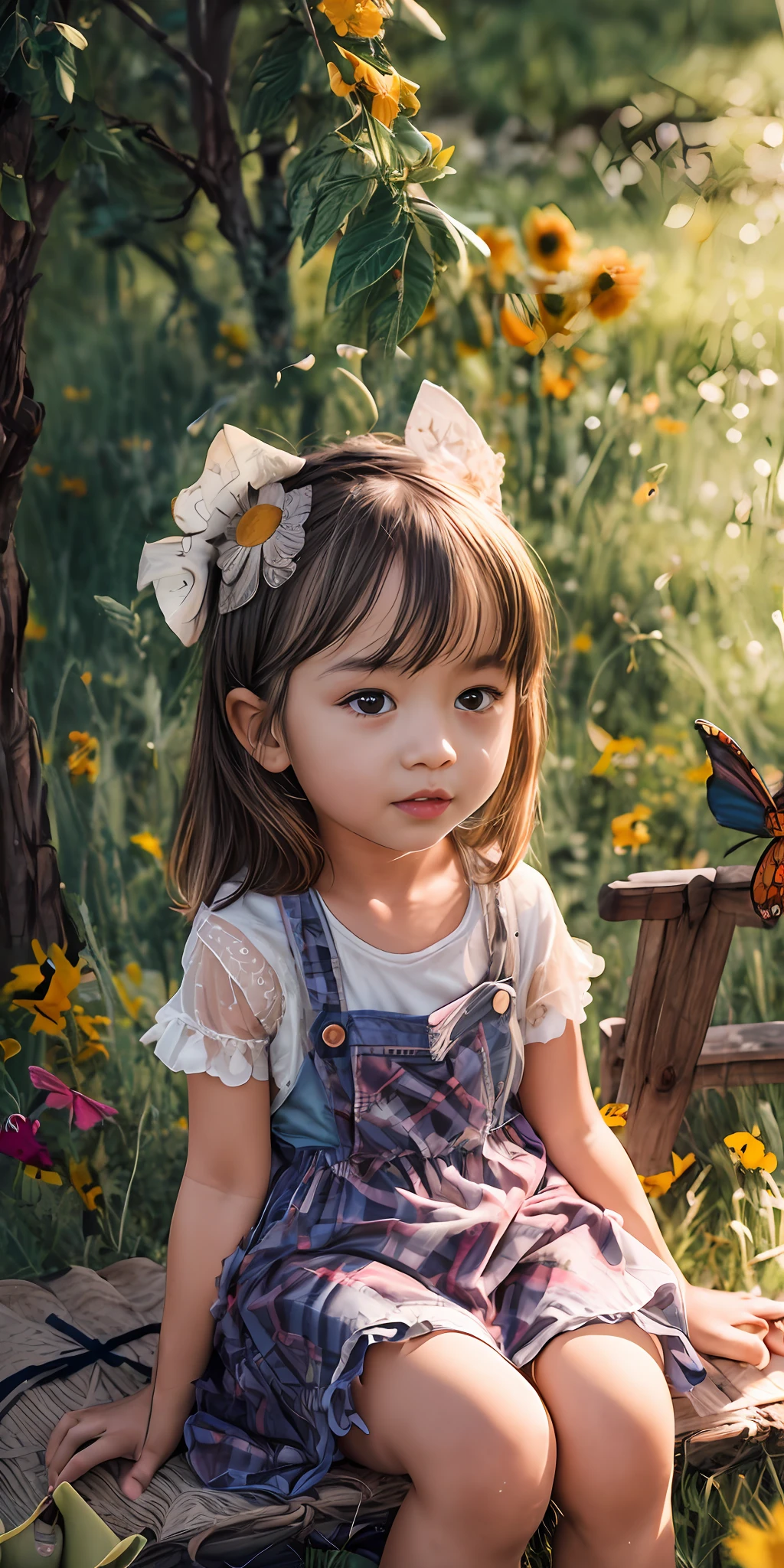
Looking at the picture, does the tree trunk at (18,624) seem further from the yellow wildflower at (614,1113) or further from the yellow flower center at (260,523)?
the yellow wildflower at (614,1113)

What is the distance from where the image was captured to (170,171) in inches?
70.1

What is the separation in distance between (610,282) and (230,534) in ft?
3.01

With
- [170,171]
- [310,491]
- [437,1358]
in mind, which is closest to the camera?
[437,1358]

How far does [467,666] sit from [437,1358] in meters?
0.60

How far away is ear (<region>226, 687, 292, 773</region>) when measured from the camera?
1.26m

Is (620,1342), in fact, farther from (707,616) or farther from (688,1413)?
(707,616)

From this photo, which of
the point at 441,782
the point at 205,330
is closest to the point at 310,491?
the point at 441,782

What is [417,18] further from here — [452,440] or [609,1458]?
[609,1458]

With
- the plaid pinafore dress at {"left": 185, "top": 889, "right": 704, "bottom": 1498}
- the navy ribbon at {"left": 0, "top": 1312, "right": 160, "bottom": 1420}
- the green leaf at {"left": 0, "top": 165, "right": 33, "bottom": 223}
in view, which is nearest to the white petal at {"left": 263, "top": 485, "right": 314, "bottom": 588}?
the plaid pinafore dress at {"left": 185, "top": 889, "right": 704, "bottom": 1498}

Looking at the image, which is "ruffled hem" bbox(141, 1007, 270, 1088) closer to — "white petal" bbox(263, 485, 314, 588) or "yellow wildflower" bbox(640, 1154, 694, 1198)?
"white petal" bbox(263, 485, 314, 588)

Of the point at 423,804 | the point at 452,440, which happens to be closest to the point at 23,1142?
the point at 423,804

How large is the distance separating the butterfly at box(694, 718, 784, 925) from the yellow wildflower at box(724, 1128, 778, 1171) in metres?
0.42

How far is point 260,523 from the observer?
123 cm

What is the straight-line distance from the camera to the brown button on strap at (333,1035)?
1280 millimetres
